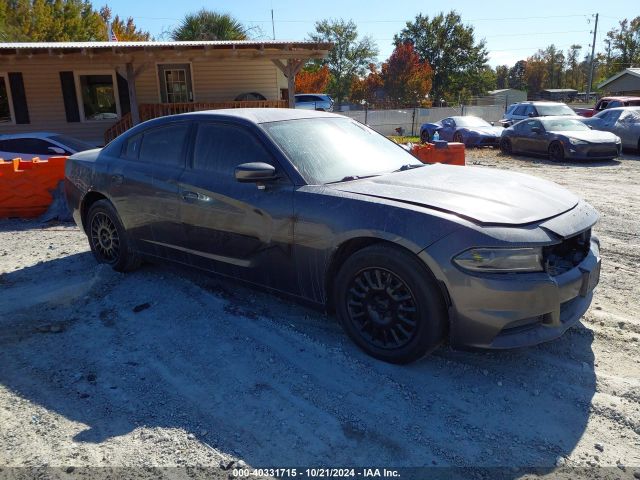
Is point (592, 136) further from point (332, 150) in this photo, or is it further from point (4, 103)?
point (4, 103)

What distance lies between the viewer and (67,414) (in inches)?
121

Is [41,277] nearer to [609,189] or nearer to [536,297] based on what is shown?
[536,297]

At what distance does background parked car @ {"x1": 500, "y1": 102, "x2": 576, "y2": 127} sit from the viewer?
18109mm

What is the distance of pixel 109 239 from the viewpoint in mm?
5434

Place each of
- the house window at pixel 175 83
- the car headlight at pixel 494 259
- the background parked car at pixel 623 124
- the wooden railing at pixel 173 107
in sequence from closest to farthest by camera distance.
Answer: the car headlight at pixel 494 259, the wooden railing at pixel 173 107, the background parked car at pixel 623 124, the house window at pixel 175 83

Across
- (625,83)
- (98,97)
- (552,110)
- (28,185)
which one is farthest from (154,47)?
(625,83)

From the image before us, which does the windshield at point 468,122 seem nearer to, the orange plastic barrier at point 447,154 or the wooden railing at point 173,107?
the wooden railing at point 173,107

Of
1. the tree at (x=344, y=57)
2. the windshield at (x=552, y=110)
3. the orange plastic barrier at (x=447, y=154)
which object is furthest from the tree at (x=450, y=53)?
the orange plastic barrier at (x=447, y=154)

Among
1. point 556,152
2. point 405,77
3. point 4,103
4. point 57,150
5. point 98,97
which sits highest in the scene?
point 405,77

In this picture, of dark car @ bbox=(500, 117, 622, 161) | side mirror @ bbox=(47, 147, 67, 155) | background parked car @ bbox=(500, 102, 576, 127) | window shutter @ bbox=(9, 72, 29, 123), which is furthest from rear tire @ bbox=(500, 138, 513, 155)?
window shutter @ bbox=(9, 72, 29, 123)

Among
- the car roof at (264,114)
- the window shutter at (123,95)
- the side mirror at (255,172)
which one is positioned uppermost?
the window shutter at (123,95)

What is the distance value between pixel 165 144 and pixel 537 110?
16697mm

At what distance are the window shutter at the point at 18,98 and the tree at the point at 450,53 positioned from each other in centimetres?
5126

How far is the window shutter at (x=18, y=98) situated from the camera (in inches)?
648
